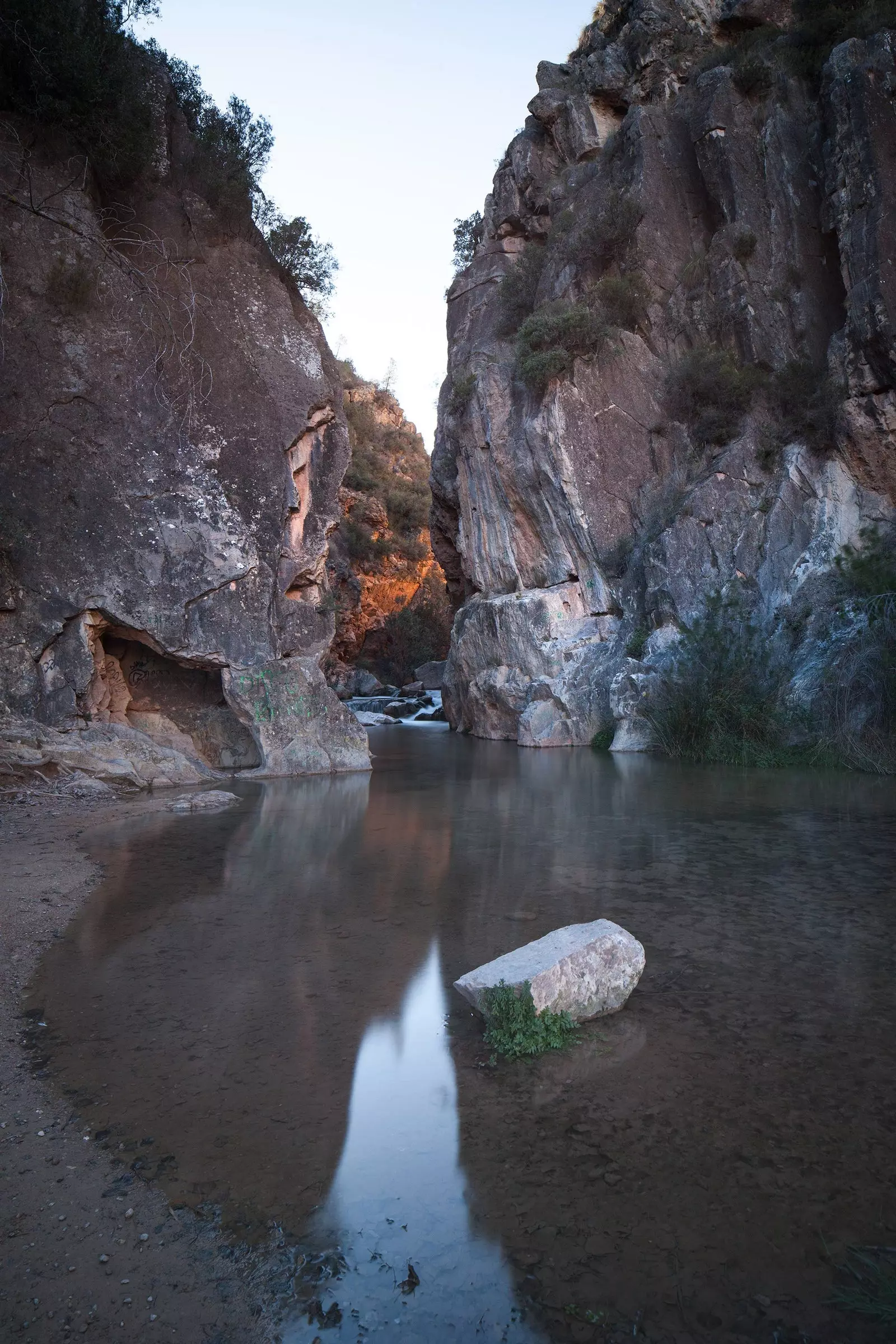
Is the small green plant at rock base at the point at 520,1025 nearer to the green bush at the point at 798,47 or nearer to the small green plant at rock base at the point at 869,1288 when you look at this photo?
the small green plant at rock base at the point at 869,1288

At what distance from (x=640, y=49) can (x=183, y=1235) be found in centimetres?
3071

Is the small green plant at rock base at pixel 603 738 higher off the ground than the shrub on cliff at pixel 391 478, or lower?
lower

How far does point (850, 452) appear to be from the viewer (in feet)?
49.9

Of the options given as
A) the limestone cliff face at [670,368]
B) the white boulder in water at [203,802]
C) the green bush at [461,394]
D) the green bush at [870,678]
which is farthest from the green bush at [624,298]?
the white boulder in water at [203,802]

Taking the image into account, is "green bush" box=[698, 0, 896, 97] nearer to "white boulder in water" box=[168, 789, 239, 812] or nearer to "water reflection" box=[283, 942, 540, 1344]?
"white boulder in water" box=[168, 789, 239, 812]

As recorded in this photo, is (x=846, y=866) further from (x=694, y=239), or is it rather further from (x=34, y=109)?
(x=694, y=239)

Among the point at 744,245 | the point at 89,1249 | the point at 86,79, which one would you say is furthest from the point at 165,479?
the point at 744,245

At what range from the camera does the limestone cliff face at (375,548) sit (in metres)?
38.9

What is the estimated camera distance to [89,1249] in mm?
1810

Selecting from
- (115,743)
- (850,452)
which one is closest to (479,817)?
(115,743)

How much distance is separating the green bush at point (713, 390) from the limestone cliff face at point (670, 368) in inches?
3.1

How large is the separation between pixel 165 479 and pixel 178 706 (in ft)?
11.2

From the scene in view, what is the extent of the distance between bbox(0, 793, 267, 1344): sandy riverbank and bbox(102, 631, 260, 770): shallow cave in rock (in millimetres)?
9431

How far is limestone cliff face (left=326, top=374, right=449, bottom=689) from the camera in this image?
128 ft
